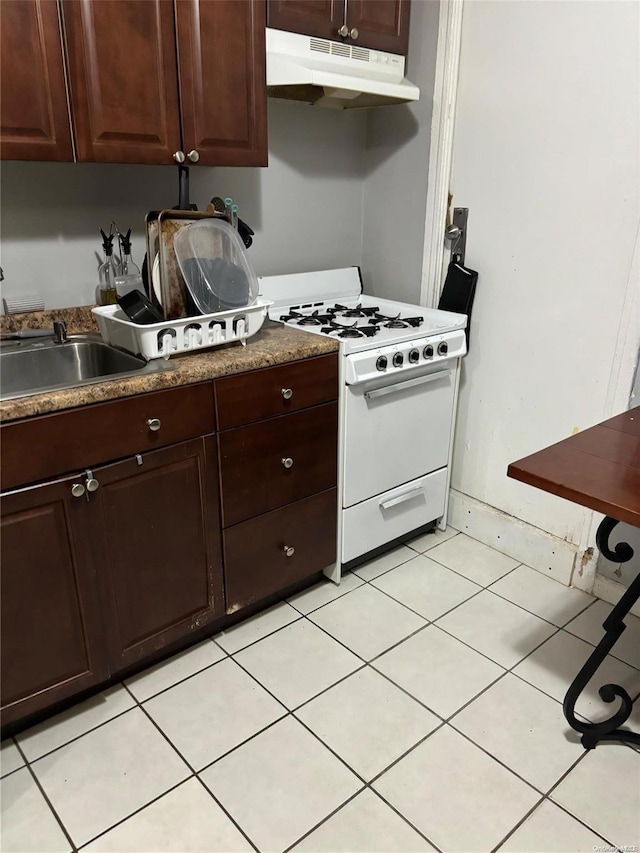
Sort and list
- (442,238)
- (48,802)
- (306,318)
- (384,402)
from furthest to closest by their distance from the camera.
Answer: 1. (442,238)
2. (306,318)
3. (384,402)
4. (48,802)

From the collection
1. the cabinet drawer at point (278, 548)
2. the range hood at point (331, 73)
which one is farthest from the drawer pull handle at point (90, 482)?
the range hood at point (331, 73)

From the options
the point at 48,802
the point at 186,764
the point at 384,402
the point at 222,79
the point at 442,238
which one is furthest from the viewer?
the point at 442,238

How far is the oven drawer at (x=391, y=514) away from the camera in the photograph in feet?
7.77

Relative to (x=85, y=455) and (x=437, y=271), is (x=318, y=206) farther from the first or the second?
(x=85, y=455)

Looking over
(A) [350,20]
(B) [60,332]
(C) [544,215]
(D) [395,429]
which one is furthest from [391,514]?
(A) [350,20]

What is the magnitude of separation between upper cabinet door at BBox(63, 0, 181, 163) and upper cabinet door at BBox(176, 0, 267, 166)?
0.15 feet

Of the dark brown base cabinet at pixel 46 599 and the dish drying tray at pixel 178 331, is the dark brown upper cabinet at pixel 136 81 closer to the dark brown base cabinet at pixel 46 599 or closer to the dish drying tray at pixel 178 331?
the dish drying tray at pixel 178 331

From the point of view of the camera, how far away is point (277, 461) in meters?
2.05

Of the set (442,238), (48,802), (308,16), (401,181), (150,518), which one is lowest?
(48,802)

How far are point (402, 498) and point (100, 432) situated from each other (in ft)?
4.17

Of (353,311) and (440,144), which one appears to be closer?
(440,144)

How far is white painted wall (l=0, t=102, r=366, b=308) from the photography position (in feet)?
6.38

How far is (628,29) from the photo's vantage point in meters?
1.90

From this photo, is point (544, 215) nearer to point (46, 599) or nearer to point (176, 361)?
point (176, 361)
